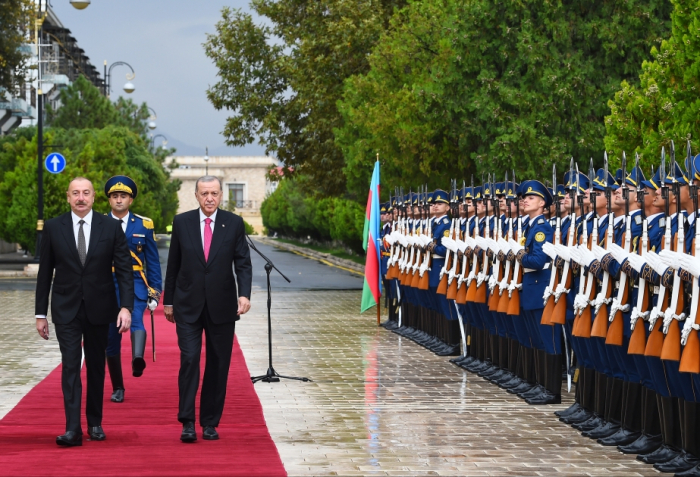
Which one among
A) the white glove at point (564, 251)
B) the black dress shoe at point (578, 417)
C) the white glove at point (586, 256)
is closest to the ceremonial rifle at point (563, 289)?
the white glove at point (564, 251)

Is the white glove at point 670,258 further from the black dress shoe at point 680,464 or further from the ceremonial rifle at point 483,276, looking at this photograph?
the ceremonial rifle at point 483,276

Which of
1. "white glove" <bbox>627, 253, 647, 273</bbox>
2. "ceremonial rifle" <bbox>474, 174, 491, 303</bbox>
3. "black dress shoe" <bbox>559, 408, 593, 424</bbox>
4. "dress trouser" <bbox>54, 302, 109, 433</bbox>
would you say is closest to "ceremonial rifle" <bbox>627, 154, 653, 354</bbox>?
"white glove" <bbox>627, 253, 647, 273</bbox>

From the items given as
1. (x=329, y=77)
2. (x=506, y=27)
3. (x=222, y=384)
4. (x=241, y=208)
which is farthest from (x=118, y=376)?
(x=241, y=208)

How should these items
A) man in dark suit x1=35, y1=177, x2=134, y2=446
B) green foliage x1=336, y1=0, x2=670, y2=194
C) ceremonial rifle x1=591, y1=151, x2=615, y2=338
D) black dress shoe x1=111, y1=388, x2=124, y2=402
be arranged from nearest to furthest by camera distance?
1. man in dark suit x1=35, y1=177, x2=134, y2=446
2. ceremonial rifle x1=591, y1=151, x2=615, y2=338
3. black dress shoe x1=111, y1=388, x2=124, y2=402
4. green foliage x1=336, y1=0, x2=670, y2=194

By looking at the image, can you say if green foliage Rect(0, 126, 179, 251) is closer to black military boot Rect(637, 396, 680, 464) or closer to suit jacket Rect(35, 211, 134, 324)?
suit jacket Rect(35, 211, 134, 324)

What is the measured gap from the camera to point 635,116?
1761cm

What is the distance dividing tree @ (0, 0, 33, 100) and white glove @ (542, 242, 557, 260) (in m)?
26.3

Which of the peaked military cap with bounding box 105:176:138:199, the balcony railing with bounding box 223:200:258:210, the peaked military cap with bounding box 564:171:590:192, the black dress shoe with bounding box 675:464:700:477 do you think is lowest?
the black dress shoe with bounding box 675:464:700:477

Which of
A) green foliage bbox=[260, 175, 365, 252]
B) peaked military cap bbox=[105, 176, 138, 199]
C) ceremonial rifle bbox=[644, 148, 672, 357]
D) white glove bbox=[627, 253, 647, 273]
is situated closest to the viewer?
ceremonial rifle bbox=[644, 148, 672, 357]

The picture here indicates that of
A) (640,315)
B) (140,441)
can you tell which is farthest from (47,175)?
(640,315)

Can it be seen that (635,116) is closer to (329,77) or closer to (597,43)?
(597,43)

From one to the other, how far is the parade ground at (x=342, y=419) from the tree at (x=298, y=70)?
1632 cm

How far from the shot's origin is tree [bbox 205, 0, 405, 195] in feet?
106

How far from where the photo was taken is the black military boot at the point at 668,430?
8.18m
